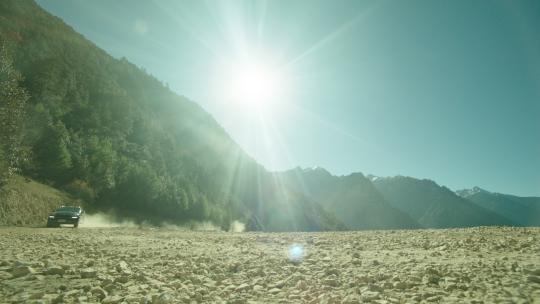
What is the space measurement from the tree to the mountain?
0.32 ft

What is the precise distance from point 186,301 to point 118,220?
67297 millimetres

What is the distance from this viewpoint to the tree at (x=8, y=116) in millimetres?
31688

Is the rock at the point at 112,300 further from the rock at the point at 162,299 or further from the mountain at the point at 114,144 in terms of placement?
the mountain at the point at 114,144

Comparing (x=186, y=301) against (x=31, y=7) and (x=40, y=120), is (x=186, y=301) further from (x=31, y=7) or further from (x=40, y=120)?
(x=31, y=7)

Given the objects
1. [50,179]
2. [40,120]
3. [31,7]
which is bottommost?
[50,179]

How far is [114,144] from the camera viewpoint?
92.9 m

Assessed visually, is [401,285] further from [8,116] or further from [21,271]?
[8,116]

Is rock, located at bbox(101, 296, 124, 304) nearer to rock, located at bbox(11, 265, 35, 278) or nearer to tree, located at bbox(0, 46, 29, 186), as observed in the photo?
rock, located at bbox(11, 265, 35, 278)

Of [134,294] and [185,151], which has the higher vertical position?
[185,151]

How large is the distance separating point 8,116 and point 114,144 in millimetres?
63450

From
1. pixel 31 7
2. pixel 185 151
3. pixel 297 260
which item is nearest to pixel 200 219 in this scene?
pixel 185 151

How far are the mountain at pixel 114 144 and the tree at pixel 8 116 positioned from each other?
0.32 ft

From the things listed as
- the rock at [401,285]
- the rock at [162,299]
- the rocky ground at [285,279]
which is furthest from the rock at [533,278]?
the rock at [162,299]

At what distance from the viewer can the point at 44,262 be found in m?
9.48
